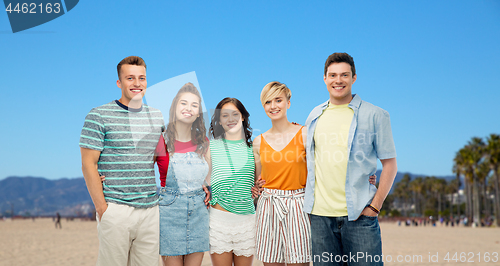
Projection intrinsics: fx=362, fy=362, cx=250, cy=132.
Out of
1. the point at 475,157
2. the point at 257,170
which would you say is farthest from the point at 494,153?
the point at 257,170

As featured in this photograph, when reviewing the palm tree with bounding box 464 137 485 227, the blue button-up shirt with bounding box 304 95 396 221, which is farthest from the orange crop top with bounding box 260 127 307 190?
the palm tree with bounding box 464 137 485 227

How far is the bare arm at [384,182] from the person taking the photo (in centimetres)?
368

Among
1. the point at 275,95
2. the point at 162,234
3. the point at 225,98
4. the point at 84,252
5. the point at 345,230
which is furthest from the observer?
the point at 84,252

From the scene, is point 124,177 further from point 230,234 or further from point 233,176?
point 230,234

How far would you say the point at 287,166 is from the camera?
4316 millimetres

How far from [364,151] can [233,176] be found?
1569 mm

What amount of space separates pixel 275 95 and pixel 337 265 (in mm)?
2064

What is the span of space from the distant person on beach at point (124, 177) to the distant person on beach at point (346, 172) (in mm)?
1767

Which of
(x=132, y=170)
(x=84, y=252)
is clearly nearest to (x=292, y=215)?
(x=132, y=170)

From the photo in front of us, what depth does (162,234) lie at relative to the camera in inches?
163

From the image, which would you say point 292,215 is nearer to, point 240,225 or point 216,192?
point 240,225
